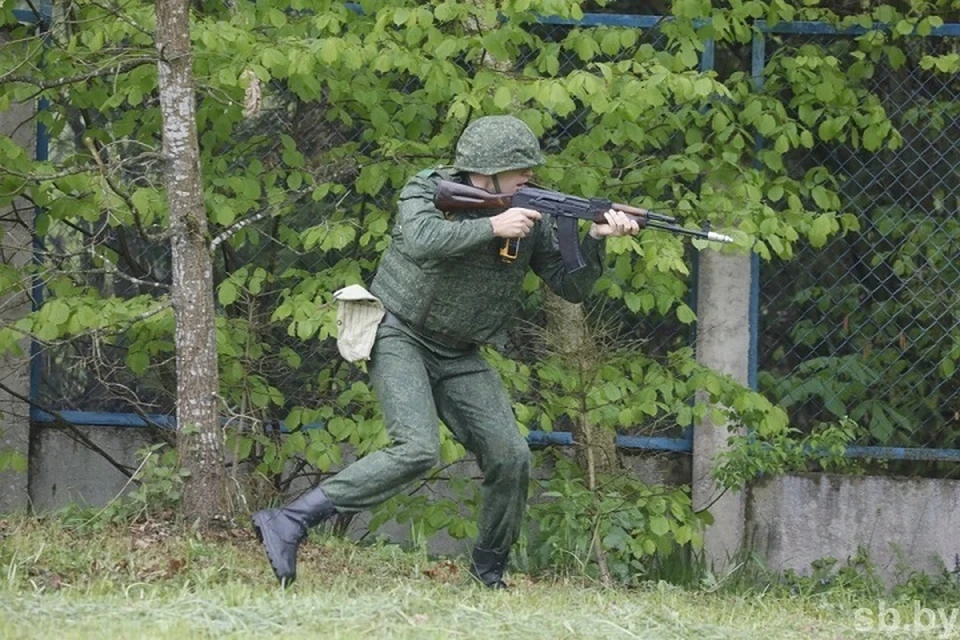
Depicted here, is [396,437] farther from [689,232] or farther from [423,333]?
[689,232]

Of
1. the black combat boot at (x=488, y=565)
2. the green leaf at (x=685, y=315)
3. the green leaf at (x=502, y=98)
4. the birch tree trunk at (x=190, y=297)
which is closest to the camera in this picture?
the black combat boot at (x=488, y=565)

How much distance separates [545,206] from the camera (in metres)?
6.01

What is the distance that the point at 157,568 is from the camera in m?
6.26

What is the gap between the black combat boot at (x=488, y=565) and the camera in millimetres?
6457

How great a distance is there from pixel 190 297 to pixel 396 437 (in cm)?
136

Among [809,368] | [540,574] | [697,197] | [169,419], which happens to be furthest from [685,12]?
[169,419]

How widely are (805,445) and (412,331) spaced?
9.51 ft

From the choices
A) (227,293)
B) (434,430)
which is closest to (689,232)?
(434,430)

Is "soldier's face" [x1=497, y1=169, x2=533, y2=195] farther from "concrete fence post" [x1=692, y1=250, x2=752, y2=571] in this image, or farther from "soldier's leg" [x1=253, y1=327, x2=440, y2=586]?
"concrete fence post" [x1=692, y1=250, x2=752, y2=571]

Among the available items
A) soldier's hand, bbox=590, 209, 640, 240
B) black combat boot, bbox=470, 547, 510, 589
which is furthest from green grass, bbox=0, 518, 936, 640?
soldier's hand, bbox=590, 209, 640, 240

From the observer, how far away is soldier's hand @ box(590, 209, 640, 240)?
6000 millimetres

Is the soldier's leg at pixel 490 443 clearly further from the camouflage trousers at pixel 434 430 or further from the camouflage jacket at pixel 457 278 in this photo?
the camouflage jacket at pixel 457 278

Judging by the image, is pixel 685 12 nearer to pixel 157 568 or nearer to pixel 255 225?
pixel 255 225

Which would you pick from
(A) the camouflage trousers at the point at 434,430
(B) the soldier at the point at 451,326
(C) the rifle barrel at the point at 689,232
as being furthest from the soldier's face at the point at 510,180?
(A) the camouflage trousers at the point at 434,430
